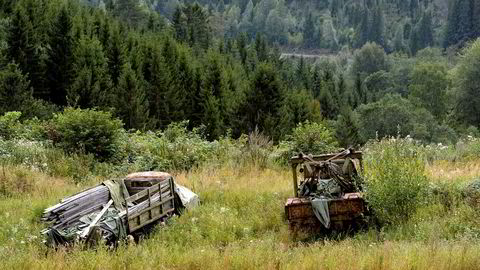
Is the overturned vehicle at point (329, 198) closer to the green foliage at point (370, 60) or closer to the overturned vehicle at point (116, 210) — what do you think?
the overturned vehicle at point (116, 210)

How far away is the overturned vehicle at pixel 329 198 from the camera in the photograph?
961 cm

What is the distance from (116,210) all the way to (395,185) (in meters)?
4.72

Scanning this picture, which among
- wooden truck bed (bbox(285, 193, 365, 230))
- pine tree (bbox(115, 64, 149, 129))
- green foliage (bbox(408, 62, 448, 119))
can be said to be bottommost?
green foliage (bbox(408, 62, 448, 119))

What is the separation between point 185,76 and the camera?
57656mm

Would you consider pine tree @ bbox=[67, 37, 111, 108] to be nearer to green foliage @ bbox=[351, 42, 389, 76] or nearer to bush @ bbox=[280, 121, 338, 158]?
bush @ bbox=[280, 121, 338, 158]

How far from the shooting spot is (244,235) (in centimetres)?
999

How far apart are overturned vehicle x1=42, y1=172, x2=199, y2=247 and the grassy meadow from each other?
313 mm

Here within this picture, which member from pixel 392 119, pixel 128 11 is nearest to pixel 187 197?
pixel 392 119

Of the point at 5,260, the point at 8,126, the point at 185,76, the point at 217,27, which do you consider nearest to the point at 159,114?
the point at 185,76

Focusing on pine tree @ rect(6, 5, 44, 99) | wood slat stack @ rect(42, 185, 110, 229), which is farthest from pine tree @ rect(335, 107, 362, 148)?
wood slat stack @ rect(42, 185, 110, 229)

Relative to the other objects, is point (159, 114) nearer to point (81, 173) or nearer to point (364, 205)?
point (81, 173)

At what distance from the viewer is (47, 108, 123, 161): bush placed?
16.3 meters

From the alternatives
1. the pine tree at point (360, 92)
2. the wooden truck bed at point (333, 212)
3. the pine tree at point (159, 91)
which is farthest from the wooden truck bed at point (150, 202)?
the pine tree at point (360, 92)

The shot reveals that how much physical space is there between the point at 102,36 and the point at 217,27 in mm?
90755
